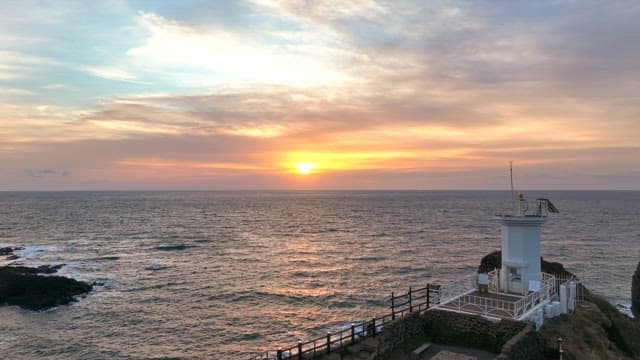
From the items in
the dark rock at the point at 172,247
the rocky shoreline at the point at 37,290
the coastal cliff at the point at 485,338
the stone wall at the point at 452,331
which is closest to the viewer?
the coastal cliff at the point at 485,338

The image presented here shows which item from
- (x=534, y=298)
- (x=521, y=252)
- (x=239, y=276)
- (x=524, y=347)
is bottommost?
(x=239, y=276)

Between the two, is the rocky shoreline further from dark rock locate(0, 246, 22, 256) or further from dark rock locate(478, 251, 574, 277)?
dark rock locate(478, 251, 574, 277)

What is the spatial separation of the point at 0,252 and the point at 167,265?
1201 inches

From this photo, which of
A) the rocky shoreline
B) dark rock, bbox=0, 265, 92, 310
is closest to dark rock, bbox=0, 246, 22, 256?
the rocky shoreline

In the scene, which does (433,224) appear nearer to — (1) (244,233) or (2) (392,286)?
(1) (244,233)

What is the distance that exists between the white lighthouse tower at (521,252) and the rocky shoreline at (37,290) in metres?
36.7

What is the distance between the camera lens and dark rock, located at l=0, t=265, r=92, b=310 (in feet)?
136

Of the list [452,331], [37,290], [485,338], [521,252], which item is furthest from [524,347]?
[37,290]

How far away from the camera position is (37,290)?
43719 millimetres

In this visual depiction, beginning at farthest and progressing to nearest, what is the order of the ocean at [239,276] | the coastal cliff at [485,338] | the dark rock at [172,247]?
the dark rock at [172,247], the ocean at [239,276], the coastal cliff at [485,338]

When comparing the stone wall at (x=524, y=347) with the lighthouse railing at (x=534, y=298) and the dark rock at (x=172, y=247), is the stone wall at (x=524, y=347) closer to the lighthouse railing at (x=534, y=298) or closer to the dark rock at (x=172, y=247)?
the lighthouse railing at (x=534, y=298)

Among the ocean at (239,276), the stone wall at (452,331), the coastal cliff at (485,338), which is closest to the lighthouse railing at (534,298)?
the coastal cliff at (485,338)

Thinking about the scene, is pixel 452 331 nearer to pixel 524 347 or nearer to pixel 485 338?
pixel 485 338

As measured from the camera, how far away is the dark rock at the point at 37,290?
4153 centimetres
